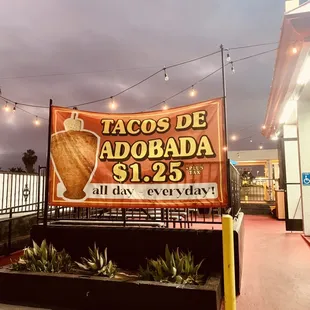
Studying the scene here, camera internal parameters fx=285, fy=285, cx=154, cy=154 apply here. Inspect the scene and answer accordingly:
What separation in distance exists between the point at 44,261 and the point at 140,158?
2387mm

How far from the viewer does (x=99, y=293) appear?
4121mm

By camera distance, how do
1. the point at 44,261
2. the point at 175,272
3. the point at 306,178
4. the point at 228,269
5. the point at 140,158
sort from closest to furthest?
the point at 228,269, the point at 175,272, the point at 44,261, the point at 140,158, the point at 306,178

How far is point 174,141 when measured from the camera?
5.09 m

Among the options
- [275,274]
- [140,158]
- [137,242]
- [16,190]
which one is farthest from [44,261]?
[16,190]

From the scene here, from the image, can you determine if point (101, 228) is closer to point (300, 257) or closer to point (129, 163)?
point (129, 163)

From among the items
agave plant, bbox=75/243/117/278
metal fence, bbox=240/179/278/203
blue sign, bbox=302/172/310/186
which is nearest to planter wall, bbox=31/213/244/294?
agave plant, bbox=75/243/117/278

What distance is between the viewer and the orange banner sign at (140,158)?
4852 mm

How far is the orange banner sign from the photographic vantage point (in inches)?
191

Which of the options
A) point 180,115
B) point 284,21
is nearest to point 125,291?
point 180,115

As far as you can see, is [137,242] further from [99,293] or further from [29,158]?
[29,158]

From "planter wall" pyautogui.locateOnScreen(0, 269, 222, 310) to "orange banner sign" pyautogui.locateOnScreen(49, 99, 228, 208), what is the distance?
1395mm

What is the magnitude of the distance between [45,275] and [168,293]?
197cm

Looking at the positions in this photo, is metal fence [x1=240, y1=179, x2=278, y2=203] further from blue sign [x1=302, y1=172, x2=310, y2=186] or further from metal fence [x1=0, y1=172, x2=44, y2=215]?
metal fence [x1=0, y1=172, x2=44, y2=215]

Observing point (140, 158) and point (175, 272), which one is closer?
point (175, 272)
